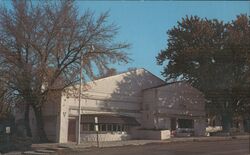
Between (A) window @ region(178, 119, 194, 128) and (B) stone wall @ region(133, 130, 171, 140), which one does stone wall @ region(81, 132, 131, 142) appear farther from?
(A) window @ region(178, 119, 194, 128)

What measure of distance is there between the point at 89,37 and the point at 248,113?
25.5 meters

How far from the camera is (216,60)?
5491 centimetres

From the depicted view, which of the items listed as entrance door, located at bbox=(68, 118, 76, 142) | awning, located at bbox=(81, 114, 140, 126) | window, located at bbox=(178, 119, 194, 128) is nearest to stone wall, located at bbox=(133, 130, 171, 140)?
awning, located at bbox=(81, 114, 140, 126)

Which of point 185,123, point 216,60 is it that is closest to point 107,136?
point 185,123

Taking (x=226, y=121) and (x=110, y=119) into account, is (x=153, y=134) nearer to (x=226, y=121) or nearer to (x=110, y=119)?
(x=110, y=119)

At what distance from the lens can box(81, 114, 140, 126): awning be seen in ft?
155

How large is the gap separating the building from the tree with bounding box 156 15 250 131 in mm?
2188

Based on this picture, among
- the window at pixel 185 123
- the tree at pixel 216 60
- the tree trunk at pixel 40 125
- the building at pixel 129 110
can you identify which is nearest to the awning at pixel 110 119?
the building at pixel 129 110

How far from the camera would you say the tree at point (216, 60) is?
54.1m

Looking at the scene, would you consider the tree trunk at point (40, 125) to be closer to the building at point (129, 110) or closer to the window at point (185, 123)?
the building at point (129, 110)

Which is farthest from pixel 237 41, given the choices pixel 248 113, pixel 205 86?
pixel 248 113

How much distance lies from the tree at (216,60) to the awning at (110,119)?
1034 centimetres

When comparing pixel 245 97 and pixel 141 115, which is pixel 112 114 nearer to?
pixel 141 115

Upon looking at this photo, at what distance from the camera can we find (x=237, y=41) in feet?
175
